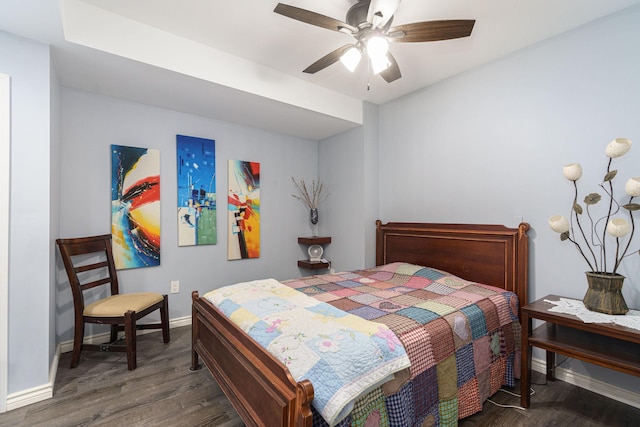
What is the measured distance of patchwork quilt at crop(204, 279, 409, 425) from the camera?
1165 millimetres

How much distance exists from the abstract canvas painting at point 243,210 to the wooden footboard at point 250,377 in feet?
4.49

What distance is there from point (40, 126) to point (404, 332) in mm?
2600

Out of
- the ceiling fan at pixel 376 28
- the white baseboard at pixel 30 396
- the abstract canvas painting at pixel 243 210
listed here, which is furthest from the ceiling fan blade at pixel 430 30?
the white baseboard at pixel 30 396

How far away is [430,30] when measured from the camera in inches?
69.2

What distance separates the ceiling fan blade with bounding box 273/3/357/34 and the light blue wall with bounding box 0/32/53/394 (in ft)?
5.41

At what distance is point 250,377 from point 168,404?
2.94ft

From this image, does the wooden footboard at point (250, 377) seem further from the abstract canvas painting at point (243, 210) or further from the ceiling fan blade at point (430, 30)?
the ceiling fan blade at point (430, 30)

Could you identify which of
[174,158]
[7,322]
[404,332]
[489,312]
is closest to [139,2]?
[174,158]

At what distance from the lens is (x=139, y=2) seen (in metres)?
1.92

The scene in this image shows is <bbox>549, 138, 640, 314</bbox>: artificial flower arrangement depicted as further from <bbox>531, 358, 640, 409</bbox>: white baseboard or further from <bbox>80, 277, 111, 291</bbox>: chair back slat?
<bbox>80, 277, 111, 291</bbox>: chair back slat

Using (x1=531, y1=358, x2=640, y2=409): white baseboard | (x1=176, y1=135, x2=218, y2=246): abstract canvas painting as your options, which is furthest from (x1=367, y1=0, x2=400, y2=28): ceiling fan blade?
(x1=531, y1=358, x2=640, y2=409): white baseboard

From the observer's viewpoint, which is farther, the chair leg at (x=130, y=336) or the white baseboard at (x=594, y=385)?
the chair leg at (x=130, y=336)

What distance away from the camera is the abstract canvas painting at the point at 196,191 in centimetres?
315

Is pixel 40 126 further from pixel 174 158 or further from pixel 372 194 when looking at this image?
pixel 372 194
